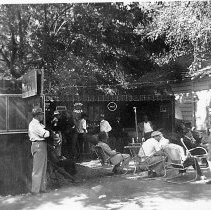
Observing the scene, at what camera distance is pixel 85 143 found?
6.81 metres

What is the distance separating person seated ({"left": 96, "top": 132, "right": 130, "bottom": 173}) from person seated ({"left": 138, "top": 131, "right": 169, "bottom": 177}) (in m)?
0.40

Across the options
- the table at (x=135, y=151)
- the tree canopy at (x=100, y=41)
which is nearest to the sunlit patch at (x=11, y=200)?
the tree canopy at (x=100, y=41)

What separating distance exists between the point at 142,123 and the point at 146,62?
111 centimetres

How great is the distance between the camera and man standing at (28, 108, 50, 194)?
5.61m

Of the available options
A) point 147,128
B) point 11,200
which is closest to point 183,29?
point 147,128

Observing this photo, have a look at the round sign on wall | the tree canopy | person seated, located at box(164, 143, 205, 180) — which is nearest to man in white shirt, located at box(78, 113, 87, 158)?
the round sign on wall

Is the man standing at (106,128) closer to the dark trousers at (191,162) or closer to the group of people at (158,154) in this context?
the group of people at (158,154)

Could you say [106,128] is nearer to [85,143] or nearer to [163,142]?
[85,143]

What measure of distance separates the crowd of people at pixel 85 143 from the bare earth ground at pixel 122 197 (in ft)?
1.26

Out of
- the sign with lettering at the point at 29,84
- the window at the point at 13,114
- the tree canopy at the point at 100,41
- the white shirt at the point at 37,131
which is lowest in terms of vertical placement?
the white shirt at the point at 37,131

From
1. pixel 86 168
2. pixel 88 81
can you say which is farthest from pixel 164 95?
pixel 86 168

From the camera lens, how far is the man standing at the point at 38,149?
18.4ft

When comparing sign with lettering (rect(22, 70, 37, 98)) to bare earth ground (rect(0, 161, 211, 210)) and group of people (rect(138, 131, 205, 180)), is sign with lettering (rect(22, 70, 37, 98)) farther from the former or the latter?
group of people (rect(138, 131, 205, 180))

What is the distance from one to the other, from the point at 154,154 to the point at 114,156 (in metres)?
0.79
